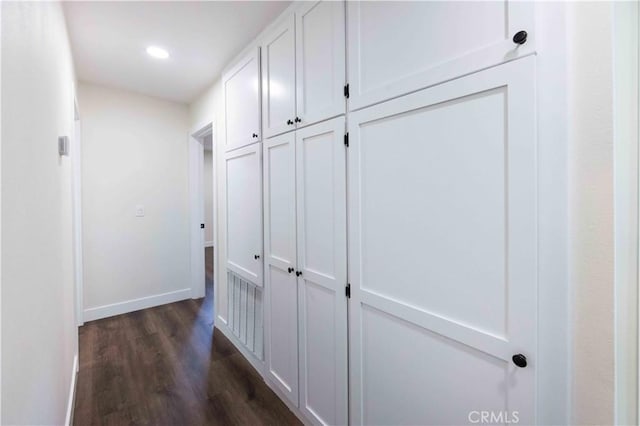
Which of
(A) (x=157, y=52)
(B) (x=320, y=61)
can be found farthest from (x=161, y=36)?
(B) (x=320, y=61)

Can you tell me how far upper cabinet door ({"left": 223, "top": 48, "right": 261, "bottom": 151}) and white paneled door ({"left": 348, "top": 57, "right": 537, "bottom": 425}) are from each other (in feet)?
3.57

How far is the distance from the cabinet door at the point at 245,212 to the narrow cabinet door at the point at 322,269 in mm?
549

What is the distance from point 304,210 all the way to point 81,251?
281 centimetres

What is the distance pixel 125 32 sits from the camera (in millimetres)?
2104

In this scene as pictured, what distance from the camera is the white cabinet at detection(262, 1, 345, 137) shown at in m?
1.42

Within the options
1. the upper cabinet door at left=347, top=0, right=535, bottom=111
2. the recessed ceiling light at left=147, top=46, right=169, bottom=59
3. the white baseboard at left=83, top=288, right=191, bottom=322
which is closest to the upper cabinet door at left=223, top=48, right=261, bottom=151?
the recessed ceiling light at left=147, top=46, right=169, bottom=59

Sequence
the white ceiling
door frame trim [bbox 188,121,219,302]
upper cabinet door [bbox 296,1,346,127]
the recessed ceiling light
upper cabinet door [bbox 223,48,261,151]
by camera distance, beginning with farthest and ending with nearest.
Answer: door frame trim [bbox 188,121,219,302] < the recessed ceiling light < upper cabinet door [bbox 223,48,261,151] < the white ceiling < upper cabinet door [bbox 296,1,346,127]

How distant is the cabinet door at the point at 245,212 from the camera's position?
7.01 ft

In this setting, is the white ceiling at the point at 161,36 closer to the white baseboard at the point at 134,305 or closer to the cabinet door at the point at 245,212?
the cabinet door at the point at 245,212

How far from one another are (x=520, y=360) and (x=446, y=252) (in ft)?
1.20

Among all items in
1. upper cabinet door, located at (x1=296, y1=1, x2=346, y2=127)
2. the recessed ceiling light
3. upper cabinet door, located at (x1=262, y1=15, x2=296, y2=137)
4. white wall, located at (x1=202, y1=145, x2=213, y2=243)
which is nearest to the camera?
upper cabinet door, located at (x1=296, y1=1, x2=346, y2=127)

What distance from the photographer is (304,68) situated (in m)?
1.64

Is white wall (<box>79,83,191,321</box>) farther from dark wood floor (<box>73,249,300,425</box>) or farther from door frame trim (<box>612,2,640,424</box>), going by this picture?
door frame trim (<box>612,2,640,424</box>)

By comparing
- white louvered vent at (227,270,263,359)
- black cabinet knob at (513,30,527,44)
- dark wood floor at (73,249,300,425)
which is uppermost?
black cabinet knob at (513,30,527,44)
